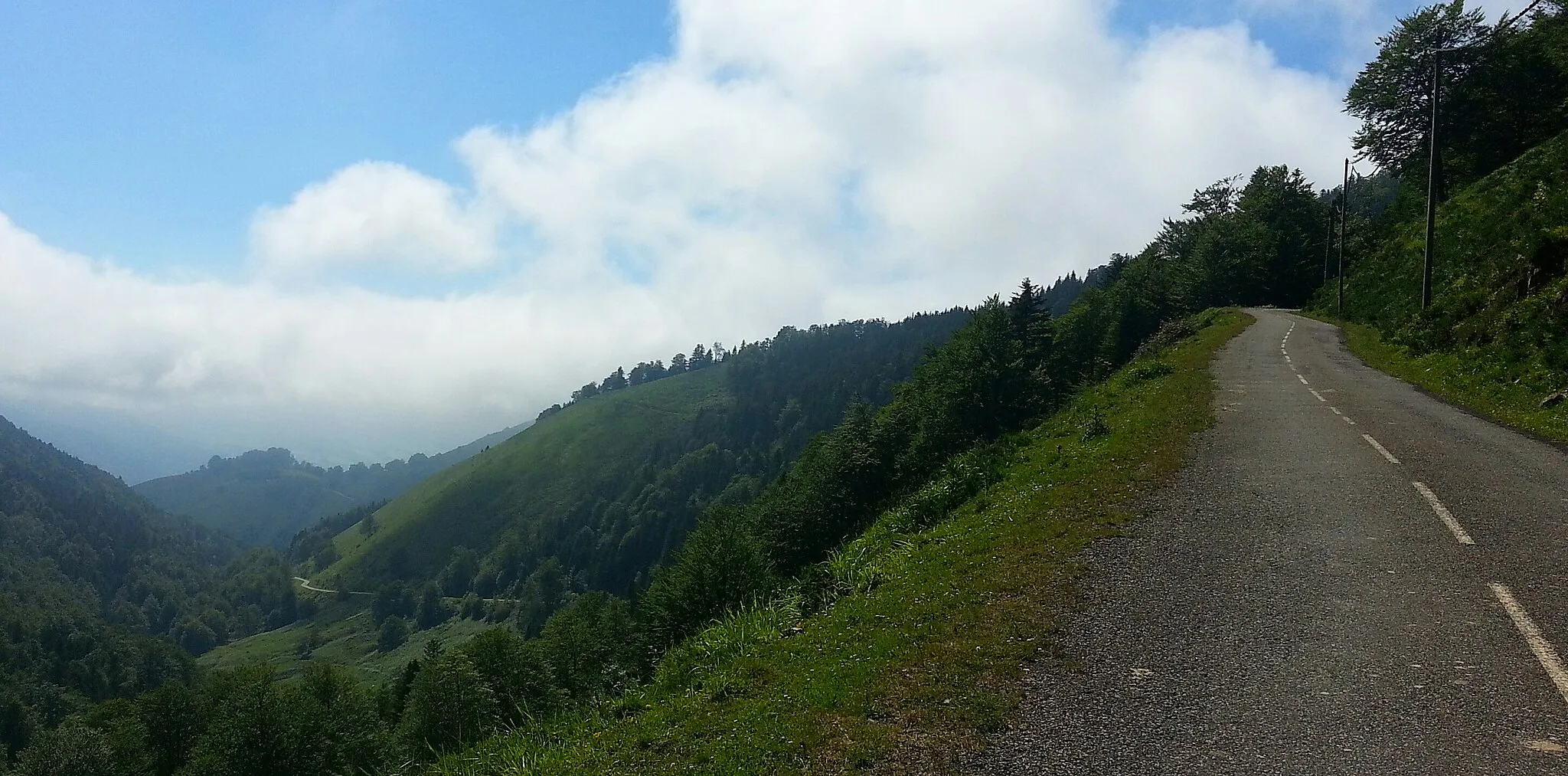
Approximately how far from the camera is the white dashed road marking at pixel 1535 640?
6.27m

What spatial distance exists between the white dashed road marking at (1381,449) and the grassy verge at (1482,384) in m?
3.37

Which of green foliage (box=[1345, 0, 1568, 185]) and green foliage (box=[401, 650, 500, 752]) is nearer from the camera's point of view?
green foliage (box=[1345, 0, 1568, 185])

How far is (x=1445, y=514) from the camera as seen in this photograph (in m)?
11.1

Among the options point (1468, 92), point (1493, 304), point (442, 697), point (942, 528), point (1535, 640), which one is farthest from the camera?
point (442, 697)

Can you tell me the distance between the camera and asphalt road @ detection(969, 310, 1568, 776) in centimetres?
578

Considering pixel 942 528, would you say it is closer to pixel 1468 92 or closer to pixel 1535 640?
pixel 1535 640

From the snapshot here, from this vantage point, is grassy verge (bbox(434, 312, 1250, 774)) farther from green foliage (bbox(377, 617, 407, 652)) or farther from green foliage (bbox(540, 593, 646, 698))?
green foliage (bbox(377, 617, 407, 652))

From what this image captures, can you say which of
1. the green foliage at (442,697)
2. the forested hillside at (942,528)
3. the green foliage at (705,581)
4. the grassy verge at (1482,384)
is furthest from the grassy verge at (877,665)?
the green foliage at (442,697)

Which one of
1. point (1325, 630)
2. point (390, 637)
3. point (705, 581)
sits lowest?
point (390, 637)

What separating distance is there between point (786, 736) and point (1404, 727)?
497 cm

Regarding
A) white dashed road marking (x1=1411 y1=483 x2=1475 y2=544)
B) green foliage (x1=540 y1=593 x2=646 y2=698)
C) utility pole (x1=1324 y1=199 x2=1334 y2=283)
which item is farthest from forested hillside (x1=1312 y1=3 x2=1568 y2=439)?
green foliage (x1=540 y1=593 x2=646 y2=698)

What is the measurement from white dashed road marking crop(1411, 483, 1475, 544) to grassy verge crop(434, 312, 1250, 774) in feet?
12.8

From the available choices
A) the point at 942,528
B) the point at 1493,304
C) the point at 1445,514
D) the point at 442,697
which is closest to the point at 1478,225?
the point at 1493,304

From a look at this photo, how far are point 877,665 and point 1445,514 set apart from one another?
370 inches
